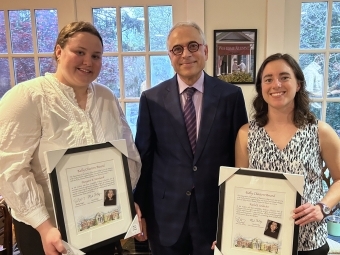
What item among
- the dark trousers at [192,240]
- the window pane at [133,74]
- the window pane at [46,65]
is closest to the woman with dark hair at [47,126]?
the dark trousers at [192,240]

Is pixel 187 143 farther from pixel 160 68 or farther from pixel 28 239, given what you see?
pixel 160 68

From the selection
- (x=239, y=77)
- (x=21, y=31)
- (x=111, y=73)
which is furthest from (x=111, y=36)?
(x=239, y=77)

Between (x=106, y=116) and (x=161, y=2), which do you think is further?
(x=161, y=2)

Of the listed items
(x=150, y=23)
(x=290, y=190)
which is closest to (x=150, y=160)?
(x=290, y=190)

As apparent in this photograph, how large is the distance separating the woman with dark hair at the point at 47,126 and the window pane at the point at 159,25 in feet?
4.45

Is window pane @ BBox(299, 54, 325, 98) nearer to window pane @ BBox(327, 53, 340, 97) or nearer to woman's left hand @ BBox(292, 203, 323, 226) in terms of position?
window pane @ BBox(327, 53, 340, 97)

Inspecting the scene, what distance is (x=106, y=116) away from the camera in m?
1.29

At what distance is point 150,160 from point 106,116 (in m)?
0.35

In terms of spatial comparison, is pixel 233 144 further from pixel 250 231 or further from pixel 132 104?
pixel 132 104

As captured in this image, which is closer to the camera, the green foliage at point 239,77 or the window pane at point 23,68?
the green foliage at point 239,77

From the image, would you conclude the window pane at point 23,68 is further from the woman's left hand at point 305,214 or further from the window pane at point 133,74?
the woman's left hand at point 305,214

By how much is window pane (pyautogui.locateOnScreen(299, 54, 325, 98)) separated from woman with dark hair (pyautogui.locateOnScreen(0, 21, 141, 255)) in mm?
1826

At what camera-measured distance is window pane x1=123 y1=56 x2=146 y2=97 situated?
2.59 meters

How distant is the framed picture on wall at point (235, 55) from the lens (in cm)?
239
